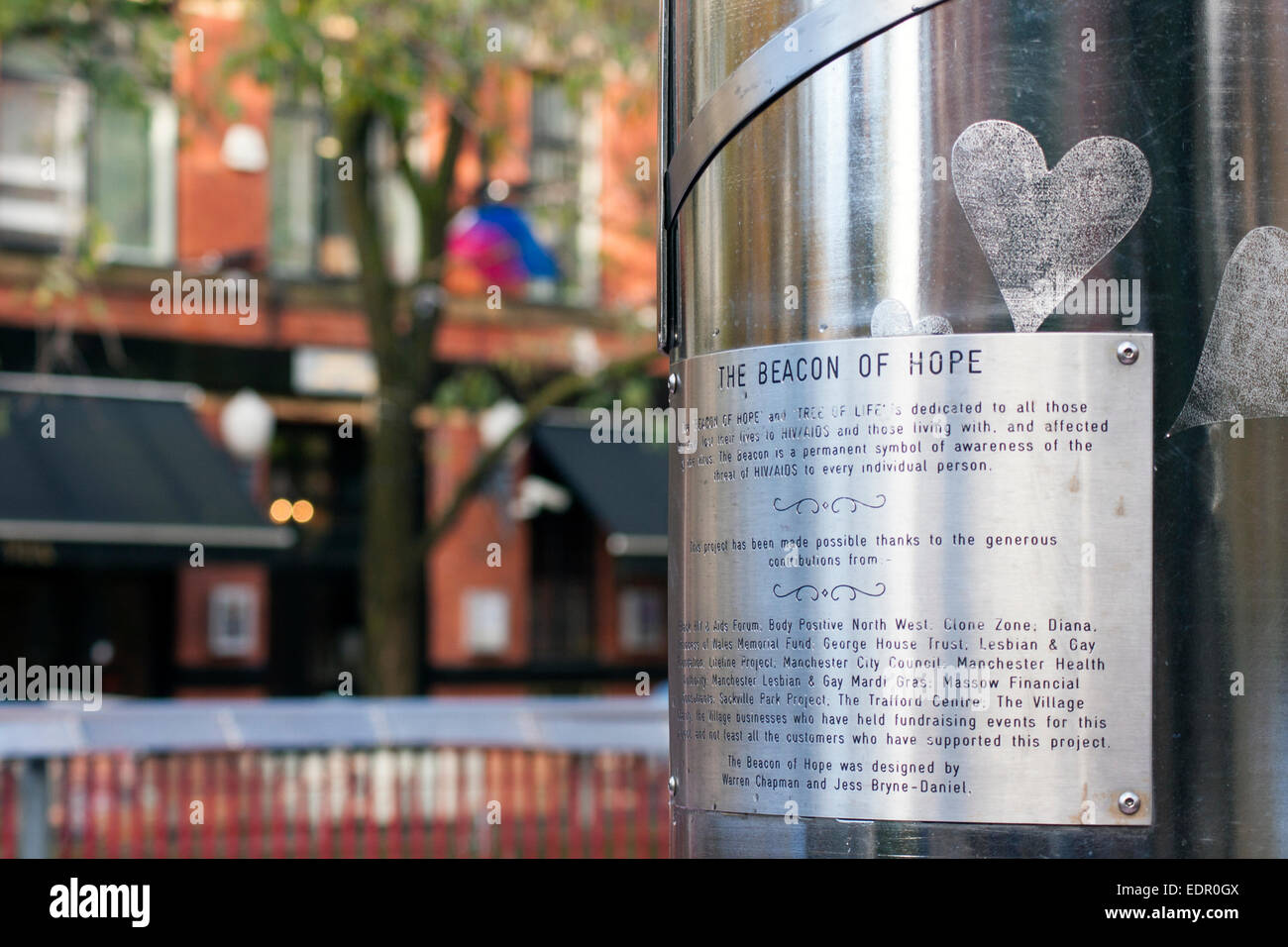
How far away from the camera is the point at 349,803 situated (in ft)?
29.0

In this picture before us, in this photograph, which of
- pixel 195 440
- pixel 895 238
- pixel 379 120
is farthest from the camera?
pixel 379 120

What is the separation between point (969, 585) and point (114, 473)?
1528 cm

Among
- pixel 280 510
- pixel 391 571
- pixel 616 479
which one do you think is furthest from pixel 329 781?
pixel 616 479

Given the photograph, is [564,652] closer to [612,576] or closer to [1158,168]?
[612,576]

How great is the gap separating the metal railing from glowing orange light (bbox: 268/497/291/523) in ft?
31.7

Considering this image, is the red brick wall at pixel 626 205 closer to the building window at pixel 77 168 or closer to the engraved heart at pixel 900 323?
the building window at pixel 77 168

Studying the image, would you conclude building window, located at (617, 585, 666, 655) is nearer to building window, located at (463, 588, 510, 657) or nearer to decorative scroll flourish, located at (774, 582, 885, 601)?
building window, located at (463, 588, 510, 657)

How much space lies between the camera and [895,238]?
8.35 feet

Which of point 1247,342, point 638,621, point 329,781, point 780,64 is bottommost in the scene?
point 329,781

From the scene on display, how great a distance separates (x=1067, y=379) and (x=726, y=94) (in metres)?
0.69

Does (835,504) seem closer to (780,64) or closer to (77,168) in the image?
(780,64)

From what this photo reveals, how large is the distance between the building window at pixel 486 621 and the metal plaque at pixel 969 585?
721 inches
